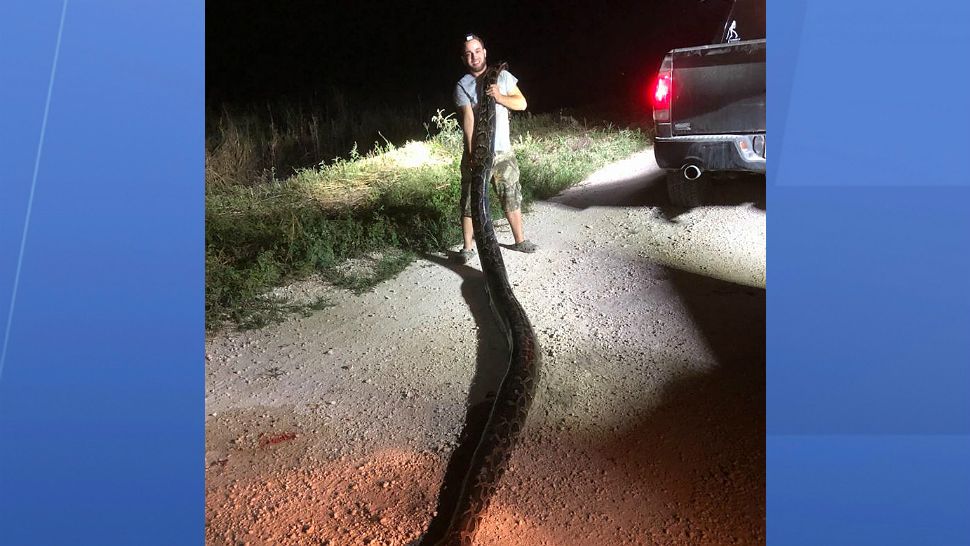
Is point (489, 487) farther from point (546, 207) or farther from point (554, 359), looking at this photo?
point (546, 207)

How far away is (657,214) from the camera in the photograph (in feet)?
24.7

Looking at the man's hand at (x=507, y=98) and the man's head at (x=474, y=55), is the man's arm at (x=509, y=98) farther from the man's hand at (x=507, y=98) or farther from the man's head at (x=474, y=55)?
the man's head at (x=474, y=55)

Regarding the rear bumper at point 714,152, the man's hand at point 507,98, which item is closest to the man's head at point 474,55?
the man's hand at point 507,98

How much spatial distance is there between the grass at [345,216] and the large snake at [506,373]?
2.86 feet

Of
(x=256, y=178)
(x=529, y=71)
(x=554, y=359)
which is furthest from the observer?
(x=529, y=71)

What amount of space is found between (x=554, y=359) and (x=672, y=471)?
124cm

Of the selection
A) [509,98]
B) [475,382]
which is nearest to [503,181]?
[509,98]

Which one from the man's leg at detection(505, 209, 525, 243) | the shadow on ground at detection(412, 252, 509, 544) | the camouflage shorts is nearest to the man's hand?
the camouflage shorts

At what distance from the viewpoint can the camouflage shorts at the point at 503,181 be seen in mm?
6266

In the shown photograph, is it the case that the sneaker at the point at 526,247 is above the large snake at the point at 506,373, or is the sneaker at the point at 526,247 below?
below

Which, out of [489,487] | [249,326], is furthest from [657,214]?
[489,487]

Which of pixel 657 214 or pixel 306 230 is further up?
pixel 306 230

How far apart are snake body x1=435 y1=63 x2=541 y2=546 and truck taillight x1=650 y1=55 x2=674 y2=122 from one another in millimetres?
1515

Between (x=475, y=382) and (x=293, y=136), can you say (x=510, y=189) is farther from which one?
(x=293, y=136)
